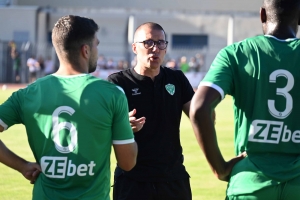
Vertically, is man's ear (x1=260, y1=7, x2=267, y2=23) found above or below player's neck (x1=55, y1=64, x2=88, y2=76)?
above

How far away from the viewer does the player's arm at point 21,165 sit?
4328 millimetres

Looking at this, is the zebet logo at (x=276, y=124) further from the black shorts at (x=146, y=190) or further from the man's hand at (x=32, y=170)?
the black shorts at (x=146, y=190)

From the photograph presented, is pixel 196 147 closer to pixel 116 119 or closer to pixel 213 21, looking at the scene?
pixel 116 119

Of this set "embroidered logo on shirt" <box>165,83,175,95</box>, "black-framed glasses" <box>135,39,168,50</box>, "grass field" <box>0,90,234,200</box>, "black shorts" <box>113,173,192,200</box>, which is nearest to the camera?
"black shorts" <box>113,173,192,200</box>

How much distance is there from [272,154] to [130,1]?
48.0 metres

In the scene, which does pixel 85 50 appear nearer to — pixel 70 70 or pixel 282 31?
pixel 70 70

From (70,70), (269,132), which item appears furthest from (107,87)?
(269,132)

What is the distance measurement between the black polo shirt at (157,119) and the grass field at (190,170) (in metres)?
3.92

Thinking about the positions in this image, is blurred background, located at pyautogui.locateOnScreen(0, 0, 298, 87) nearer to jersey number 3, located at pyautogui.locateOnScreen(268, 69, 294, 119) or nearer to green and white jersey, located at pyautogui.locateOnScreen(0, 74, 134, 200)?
green and white jersey, located at pyautogui.locateOnScreen(0, 74, 134, 200)

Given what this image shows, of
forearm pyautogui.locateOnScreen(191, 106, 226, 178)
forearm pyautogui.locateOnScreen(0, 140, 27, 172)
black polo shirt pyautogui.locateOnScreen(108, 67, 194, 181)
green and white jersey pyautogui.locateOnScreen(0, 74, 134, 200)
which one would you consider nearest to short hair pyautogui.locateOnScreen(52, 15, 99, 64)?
green and white jersey pyautogui.locateOnScreen(0, 74, 134, 200)

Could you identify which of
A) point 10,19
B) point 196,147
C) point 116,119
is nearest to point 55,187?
point 116,119

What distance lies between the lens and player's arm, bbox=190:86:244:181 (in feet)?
13.0

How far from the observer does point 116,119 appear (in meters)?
4.25

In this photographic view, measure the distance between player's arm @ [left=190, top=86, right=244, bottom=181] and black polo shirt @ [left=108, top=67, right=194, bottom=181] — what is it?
1.80 metres
